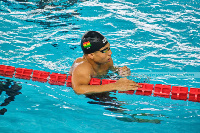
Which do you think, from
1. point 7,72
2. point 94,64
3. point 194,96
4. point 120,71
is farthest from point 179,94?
point 7,72

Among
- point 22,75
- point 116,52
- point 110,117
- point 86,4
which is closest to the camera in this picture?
point 110,117

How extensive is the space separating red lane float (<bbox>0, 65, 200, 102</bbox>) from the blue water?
10 cm

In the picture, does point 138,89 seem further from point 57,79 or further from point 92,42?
point 57,79

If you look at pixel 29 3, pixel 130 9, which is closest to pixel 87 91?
pixel 130 9

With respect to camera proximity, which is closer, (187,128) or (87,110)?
(187,128)

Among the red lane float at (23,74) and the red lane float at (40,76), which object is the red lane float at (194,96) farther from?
the red lane float at (23,74)

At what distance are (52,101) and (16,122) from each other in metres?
0.79

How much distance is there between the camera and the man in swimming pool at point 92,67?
143 inches

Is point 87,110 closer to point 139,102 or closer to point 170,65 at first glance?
point 139,102

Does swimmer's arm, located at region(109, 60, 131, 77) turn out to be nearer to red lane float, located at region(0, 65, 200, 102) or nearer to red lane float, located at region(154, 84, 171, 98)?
red lane float, located at region(0, 65, 200, 102)

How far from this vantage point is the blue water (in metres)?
3.25

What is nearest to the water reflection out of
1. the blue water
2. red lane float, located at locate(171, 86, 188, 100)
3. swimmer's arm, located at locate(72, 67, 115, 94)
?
the blue water

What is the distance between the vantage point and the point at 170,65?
5.57 metres

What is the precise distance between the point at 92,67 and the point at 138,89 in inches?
31.3
